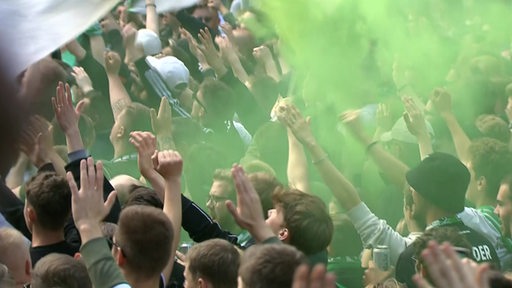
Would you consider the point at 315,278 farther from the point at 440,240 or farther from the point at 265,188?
the point at 265,188

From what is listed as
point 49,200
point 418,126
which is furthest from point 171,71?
point 49,200

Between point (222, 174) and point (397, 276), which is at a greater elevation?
point (397, 276)

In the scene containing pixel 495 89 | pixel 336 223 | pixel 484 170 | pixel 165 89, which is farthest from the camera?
pixel 165 89

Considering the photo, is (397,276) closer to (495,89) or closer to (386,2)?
(495,89)

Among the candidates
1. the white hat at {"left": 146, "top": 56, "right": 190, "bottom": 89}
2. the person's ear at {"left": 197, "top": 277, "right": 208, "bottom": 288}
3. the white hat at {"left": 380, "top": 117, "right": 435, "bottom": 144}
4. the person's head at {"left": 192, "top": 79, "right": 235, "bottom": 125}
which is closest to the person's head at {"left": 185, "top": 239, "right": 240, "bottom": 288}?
the person's ear at {"left": 197, "top": 277, "right": 208, "bottom": 288}

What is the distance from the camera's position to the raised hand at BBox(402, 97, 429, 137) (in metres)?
5.63

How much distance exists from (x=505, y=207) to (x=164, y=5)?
406 centimetres

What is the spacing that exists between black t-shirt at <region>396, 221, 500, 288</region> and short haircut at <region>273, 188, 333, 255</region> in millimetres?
319

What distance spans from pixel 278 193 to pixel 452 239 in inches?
29.2

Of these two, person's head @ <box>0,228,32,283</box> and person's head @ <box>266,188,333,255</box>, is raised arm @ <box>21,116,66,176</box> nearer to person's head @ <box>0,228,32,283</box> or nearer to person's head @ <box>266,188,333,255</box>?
person's head @ <box>0,228,32,283</box>

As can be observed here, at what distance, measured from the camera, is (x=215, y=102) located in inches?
275

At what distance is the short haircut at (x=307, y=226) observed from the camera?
4090 millimetres

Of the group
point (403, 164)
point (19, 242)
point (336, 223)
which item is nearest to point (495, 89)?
point (403, 164)

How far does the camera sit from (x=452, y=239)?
392cm
